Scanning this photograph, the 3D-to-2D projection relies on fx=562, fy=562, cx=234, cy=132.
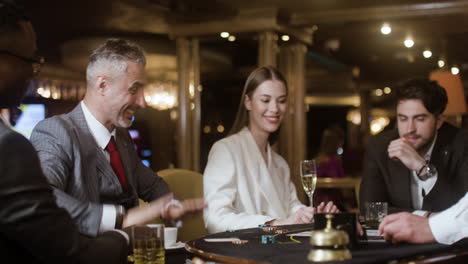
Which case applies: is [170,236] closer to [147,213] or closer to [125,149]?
[147,213]

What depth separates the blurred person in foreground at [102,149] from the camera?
186 cm

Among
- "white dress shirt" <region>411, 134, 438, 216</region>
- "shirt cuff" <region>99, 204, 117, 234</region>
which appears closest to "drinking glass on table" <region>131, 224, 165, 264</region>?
"shirt cuff" <region>99, 204, 117, 234</region>

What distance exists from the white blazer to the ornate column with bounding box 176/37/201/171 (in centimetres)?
376

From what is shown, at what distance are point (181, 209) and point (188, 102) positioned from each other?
5110 mm

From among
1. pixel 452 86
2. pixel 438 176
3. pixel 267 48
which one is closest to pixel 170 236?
pixel 438 176

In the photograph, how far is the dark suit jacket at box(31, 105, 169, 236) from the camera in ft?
6.08

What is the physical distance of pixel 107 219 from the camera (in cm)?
187

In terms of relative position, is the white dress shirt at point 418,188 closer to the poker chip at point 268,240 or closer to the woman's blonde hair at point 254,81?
the woman's blonde hair at point 254,81

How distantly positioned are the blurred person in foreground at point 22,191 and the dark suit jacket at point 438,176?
6.55 feet

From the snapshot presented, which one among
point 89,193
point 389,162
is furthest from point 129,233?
point 389,162

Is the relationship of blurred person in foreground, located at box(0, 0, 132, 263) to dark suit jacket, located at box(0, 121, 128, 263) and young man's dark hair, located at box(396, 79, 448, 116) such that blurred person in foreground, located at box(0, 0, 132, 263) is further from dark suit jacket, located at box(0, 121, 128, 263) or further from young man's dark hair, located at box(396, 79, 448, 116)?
young man's dark hair, located at box(396, 79, 448, 116)

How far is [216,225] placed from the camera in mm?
2664

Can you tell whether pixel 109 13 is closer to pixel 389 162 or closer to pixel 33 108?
pixel 33 108

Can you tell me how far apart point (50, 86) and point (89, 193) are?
21.0 ft
